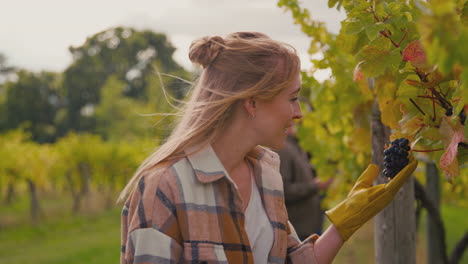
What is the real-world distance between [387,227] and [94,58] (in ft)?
162

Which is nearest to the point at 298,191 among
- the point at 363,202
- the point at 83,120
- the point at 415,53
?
the point at 363,202

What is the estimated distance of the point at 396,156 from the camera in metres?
1.86

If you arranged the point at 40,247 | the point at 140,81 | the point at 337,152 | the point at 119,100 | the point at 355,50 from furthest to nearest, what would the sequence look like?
the point at 140,81
the point at 119,100
the point at 40,247
the point at 337,152
the point at 355,50

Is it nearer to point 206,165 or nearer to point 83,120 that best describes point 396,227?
point 206,165

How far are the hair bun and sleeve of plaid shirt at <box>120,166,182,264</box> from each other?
1.35ft

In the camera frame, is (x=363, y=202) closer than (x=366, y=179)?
Yes

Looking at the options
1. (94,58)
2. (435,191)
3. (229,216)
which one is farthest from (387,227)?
(94,58)

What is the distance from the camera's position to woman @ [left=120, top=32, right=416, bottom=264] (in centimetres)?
181

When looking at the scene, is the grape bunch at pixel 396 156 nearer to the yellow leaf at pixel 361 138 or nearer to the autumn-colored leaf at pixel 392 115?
the autumn-colored leaf at pixel 392 115

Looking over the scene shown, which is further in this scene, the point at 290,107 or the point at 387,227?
the point at 387,227

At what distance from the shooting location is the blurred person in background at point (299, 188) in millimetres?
4680

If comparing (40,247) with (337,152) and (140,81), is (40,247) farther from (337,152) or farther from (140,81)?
(140,81)

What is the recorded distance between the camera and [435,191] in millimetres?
4695

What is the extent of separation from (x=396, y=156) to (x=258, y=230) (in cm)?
57
